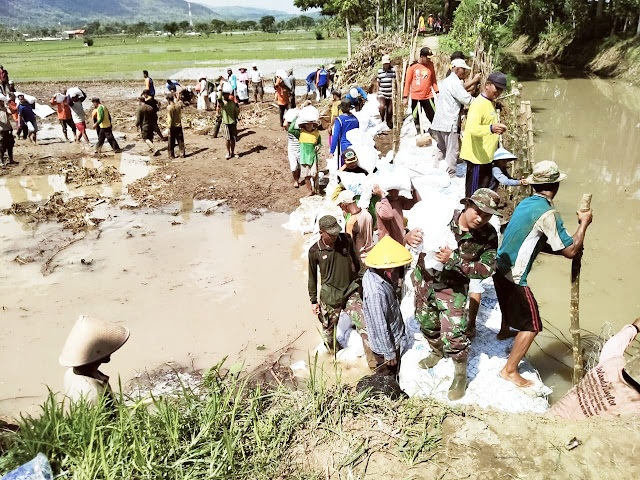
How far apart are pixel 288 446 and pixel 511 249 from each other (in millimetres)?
1913

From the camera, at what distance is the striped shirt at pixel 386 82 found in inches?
362

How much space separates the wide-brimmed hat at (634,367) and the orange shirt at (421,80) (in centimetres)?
520

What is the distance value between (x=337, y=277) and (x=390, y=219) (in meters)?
0.66

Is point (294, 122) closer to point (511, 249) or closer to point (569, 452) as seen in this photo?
point (511, 249)

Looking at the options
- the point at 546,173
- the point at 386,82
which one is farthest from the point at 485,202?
the point at 386,82

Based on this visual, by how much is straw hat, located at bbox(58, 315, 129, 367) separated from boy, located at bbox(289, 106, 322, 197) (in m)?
5.19

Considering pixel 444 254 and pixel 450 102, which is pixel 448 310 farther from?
pixel 450 102

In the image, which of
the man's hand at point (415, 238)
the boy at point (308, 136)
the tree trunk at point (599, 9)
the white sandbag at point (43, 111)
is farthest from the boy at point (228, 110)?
the tree trunk at point (599, 9)

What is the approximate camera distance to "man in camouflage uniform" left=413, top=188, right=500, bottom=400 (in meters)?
2.97

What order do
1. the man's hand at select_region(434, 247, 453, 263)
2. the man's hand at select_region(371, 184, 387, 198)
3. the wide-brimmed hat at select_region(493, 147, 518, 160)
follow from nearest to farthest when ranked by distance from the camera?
1. the man's hand at select_region(434, 247, 453, 263)
2. the man's hand at select_region(371, 184, 387, 198)
3. the wide-brimmed hat at select_region(493, 147, 518, 160)

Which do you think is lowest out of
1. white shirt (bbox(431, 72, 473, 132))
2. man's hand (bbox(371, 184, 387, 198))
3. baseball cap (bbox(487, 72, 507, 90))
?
man's hand (bbox(371, 184, 387, 198))

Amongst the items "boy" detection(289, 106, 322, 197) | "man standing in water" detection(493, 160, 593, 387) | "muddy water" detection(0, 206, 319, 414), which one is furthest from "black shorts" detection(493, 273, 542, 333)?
"boy" detection(289, 106, 322, 197)

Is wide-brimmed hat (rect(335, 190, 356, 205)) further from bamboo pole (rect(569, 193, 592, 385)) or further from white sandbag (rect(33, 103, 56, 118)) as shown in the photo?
white sandbag (rect(33, 103, 56, 118))

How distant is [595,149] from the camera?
9.68m
